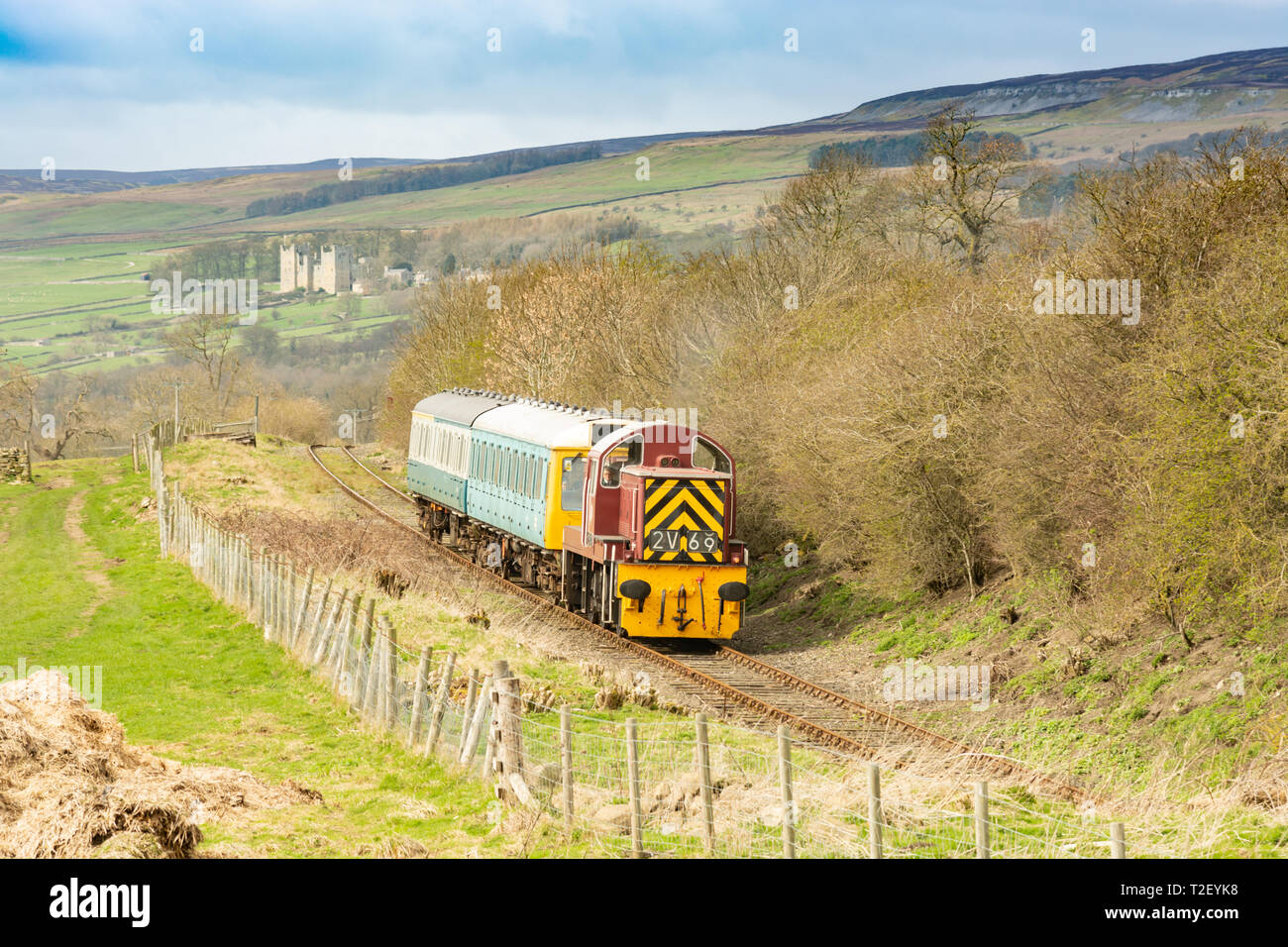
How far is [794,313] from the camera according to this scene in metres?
34.0

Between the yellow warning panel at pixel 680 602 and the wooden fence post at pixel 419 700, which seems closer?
the wooden fence post at pixel 419 700

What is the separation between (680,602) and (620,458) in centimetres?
312

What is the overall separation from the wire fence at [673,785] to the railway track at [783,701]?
108 cm

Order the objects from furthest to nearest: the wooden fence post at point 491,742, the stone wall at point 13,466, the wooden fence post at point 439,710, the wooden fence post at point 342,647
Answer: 1. the stone wall at point 13,466
2. the wooden fence post at point 342,647
3. the wooden fence post at point 439,710
4. the wooden fence post at point 491,742

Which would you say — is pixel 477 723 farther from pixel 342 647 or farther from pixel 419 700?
pixel 342 647

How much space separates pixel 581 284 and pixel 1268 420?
39.0m

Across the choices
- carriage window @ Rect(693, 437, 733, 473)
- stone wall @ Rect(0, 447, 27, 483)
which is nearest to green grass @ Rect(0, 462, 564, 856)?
carriage window @ Rect(693, 437, 733, 473)

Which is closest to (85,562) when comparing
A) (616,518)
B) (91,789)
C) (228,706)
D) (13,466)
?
(616,518)

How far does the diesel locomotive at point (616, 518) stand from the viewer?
23.4m

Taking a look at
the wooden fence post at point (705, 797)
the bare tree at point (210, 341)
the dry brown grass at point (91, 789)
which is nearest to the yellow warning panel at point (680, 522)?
the dry brown grass at point (91, 789)

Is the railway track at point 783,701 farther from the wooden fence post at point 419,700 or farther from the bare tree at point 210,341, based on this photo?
the bare tree at point 210,341

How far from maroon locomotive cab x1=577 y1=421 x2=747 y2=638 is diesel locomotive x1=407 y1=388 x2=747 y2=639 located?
0.02 meters
